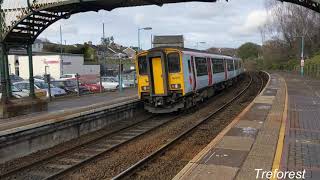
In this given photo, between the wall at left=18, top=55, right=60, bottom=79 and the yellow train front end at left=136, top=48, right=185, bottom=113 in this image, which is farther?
the wall at left=18, top=55, right=60, bottom=79

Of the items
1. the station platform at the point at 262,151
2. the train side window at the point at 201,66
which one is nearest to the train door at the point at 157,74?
the train side window at the point at 201,66

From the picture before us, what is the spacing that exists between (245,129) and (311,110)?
6.77 metres

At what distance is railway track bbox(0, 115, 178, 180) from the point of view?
1000 centimetres

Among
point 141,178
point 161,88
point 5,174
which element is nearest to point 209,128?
point 161,88

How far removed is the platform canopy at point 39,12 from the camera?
18188mm

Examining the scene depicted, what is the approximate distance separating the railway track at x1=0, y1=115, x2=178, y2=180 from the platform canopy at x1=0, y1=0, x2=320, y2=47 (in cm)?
549

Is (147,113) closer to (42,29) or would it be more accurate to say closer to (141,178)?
(42,29)

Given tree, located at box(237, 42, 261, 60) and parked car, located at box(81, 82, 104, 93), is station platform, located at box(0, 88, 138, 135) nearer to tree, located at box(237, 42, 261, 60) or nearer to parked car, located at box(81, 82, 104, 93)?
parked car, located at box(81, 82, 104, 93)

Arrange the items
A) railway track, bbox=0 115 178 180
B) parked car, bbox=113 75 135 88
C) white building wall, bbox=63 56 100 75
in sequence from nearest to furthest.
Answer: railway track, bbox=0 115 178 180, parked car, bbox=113 75 135 88, white building wall, bbox=63 56 100 75

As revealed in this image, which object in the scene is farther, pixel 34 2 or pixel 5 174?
pixel 34 2

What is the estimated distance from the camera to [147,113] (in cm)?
2123

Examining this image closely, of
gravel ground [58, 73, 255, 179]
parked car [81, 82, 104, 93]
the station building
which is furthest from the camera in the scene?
the station building

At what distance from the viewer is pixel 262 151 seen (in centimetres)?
1000

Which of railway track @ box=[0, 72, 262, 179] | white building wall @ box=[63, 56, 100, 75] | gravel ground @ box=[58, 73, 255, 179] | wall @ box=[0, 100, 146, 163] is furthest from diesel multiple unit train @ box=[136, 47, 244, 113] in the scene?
white building wall @ box=[63, 56, 100, 75]
